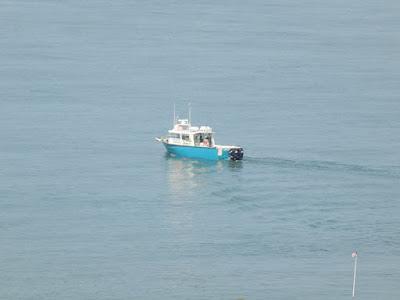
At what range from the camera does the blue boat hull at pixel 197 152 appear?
11762 cm

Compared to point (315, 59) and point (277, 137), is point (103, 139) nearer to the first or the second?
point (277, 137)

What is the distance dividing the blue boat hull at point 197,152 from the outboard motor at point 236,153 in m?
0.89

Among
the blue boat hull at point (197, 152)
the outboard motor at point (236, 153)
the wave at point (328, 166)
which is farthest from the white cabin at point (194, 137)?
the wave at point (328, 166)

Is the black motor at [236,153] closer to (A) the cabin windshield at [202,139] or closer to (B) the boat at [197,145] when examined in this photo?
(B) the boat at [197,145]

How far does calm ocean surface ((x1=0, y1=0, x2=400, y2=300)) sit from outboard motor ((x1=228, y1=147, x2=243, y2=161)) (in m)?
2.25

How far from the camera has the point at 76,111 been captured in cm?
14475

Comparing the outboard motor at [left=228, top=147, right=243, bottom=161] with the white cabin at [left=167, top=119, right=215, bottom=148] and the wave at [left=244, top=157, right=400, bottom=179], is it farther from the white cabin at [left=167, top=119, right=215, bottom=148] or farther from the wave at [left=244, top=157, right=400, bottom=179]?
the white cabin at [left=167, top=119, right=215, bottom=148]

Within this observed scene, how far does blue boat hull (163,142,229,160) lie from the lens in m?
118

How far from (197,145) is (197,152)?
5.04 ft

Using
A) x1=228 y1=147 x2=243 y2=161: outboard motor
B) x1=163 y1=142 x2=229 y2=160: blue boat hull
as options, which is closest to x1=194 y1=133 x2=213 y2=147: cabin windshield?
x1=163 y1=142 x2=229 y2=160: blue boat hull

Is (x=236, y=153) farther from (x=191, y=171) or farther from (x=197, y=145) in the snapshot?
(x=197, y=145)

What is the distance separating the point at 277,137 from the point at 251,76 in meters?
42.9

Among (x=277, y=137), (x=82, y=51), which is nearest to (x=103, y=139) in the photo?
(x=277, y=137)

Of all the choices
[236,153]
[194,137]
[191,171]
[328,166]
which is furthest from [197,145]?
[328,166]
